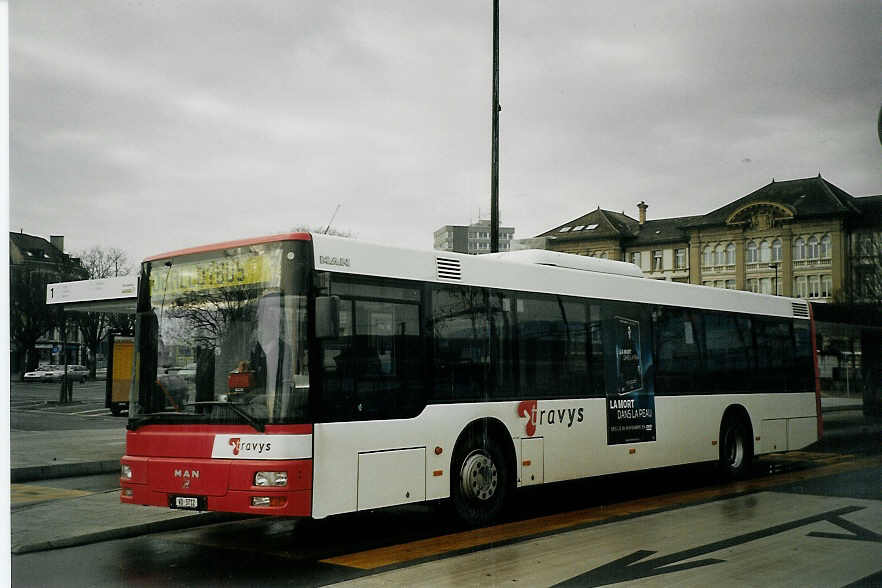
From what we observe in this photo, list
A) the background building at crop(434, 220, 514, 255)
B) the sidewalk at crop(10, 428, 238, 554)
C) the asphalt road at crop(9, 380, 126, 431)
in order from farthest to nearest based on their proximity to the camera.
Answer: the asphalt road at crop(9, 380, 126, 431), the background building at crop(434, 220, 514, 255), the sidewalk at crop(10, 428, 238, 554)

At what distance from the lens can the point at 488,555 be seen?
25.7ft

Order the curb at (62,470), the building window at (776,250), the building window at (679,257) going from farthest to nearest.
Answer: the curb at (62,470)
the building window at (679,257)
the building window at (776,250)

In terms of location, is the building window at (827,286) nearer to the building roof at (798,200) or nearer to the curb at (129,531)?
the building roof at (798,200)

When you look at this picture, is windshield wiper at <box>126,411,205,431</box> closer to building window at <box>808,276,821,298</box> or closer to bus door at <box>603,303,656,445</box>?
bus door at <box>603,303,656,445</box>

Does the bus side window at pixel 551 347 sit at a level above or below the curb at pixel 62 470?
above

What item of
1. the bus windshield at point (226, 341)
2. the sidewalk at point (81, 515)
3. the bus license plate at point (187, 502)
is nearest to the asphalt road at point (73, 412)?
the sidewalk at point (81, 515)

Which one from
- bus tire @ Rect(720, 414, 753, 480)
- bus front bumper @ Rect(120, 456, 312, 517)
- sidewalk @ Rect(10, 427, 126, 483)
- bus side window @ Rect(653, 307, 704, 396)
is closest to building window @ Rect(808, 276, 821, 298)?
bus side window @ Rect(653, 307, 704, 396)

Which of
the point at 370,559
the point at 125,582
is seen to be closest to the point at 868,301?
the point at 370,559

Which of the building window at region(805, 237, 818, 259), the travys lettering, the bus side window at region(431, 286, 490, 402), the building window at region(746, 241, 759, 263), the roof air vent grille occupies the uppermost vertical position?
the building window at region(746, 241, 759, 263)

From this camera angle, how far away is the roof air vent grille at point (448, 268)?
9.35m

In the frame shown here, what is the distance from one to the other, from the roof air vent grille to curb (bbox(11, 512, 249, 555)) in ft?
11.3

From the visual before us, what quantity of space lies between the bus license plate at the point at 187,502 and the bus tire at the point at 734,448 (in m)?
8.18

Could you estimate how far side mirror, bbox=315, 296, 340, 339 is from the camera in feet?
25.7

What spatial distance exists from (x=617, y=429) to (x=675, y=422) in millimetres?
1388
